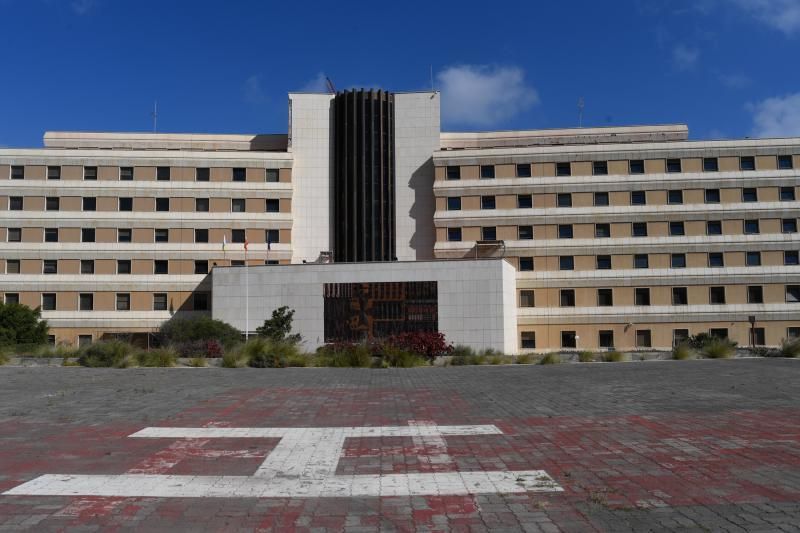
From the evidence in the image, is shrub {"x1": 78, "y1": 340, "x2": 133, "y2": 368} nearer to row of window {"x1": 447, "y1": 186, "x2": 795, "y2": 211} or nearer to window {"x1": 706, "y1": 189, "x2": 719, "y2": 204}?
row of window {"x1": 447, "y1": 186, "x2": 795, "y2": 211}

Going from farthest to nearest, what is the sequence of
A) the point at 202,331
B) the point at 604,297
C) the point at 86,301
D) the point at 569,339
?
the point at 604,297 < the point at 86,301 < the point at 569,339 < the point at 202,331

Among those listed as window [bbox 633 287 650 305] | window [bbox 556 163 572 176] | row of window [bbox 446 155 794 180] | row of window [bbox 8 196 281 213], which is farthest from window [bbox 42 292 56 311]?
window [bbox 633 287 650 305]

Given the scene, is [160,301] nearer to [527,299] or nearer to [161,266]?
[161,266]

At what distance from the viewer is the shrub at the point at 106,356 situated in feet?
73.6

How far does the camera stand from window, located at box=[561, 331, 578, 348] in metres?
45.0

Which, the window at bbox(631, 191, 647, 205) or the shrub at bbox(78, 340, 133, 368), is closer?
the shrub at bbox(78, 340, 133, 368)

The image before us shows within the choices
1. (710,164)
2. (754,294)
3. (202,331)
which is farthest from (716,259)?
(202,331)

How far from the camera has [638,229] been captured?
45.8 meters

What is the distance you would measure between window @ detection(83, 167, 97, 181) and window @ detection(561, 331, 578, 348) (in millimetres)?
36315

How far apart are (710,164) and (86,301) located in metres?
46.5

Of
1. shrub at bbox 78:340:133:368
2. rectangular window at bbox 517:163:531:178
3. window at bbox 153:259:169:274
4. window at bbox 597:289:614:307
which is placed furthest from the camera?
rectangular window at bbox 517:163:531:178

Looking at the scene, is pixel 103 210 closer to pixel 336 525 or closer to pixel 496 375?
pixel 496 375

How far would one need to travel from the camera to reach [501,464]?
657cm

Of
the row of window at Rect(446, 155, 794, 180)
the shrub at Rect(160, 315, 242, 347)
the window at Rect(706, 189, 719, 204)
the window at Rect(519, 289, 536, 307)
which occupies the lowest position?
the shrub at Rect(160, 315, 242, 347)
